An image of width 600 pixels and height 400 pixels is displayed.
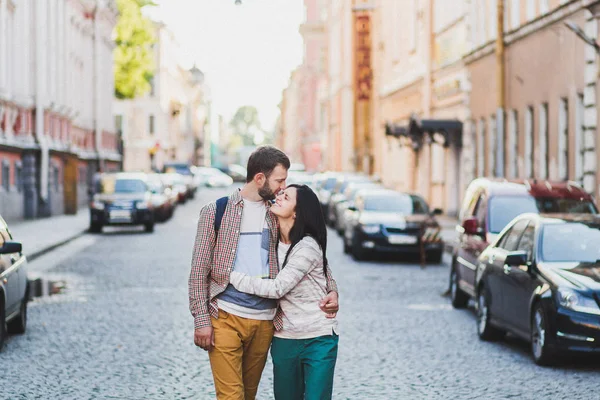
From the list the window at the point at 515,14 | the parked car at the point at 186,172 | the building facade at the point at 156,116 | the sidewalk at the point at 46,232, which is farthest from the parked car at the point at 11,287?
the building facade at the point at 156,116

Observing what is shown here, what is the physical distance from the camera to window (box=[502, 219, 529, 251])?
41.8ft

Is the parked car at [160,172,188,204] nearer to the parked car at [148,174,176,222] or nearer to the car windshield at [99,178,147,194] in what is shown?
the parked car at [148,174,176,222]

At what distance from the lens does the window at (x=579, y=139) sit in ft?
82.3

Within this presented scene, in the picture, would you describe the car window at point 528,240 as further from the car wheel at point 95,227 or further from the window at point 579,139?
the car wheel at point 95,227

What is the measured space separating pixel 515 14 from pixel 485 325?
1986 centimetres

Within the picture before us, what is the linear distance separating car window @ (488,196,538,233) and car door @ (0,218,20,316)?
248 inches

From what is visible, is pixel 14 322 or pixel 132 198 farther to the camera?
pixel 132 198

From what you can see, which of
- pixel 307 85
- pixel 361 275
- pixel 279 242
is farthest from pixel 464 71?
pixel 307 85

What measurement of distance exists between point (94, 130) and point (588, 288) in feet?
158

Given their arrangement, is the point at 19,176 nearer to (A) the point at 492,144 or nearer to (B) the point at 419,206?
(A) the point at 492,144

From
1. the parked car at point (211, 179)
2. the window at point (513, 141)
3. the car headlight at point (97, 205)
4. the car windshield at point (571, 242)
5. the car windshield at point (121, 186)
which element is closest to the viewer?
the car windshield at point (571, 242)

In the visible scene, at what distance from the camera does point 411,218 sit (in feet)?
82.0

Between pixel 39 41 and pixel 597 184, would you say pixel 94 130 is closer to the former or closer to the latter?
pixel 39 41

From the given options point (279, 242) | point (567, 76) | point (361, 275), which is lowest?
point (361, 275)
